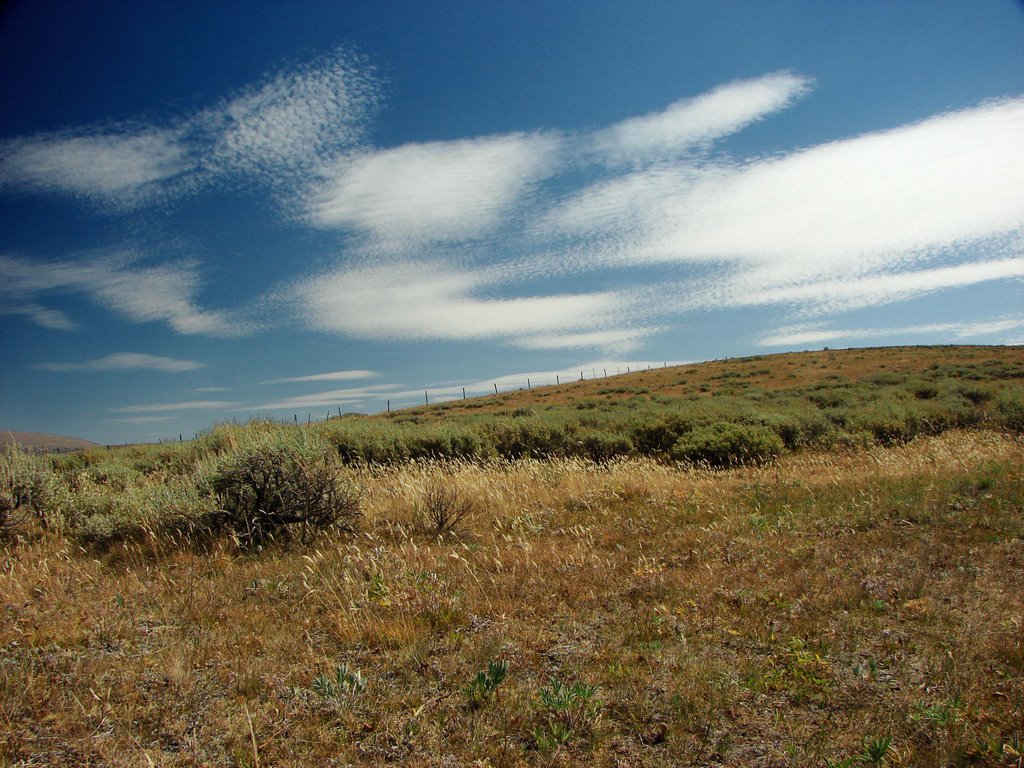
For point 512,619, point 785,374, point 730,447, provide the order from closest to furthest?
point 512,619
point 730,447
point 785,374

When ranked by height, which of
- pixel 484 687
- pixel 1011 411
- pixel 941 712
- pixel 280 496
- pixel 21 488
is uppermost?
pixel 21 488

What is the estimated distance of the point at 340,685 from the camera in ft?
12.6

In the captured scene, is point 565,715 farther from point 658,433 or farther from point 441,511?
point 658,433

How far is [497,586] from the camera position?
230 inches

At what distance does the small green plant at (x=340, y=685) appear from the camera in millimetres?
3762

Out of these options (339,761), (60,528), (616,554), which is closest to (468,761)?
(339,761)

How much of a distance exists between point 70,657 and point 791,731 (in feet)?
17.7

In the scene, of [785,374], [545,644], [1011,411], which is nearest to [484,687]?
[545,644]

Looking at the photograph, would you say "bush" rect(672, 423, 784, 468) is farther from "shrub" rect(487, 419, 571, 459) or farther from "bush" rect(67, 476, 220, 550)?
"bush" rect(67, 476, 220, 550)

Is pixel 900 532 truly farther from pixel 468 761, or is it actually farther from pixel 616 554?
pixel 468 761

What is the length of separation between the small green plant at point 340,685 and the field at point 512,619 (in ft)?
0.06

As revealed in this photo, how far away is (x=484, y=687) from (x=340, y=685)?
100cm

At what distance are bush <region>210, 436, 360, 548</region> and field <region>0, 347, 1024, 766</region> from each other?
0.13 ft

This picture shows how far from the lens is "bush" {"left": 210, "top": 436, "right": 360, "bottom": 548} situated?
8.27 meters
